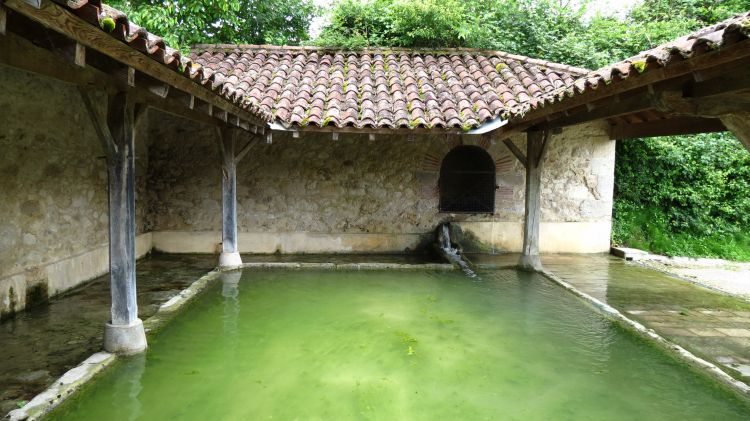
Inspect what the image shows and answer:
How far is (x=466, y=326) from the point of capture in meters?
4.89

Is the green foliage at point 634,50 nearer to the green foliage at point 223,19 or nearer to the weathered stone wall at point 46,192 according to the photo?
the green foliage at point 223,19

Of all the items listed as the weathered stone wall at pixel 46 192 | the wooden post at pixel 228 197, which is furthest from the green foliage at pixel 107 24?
the wooden post at pixel 228 197

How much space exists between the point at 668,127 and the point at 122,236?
7.57 meters

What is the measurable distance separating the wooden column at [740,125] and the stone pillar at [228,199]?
6.02 meters

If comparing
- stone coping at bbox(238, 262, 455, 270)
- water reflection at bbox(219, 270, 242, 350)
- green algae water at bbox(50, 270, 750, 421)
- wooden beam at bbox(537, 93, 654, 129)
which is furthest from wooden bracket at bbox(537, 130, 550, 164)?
water reflection at bbox(219, 270, 242, 350)

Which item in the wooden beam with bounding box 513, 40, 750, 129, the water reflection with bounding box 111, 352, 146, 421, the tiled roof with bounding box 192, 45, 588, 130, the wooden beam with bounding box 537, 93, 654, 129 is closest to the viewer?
the wooden beam with bounding box 513, 40, 750, 129

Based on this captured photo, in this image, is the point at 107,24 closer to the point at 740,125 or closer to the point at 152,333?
the point at 152,333

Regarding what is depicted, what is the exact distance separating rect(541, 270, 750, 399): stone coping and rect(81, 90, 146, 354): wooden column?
4.55m

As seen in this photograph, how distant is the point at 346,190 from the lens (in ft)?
29.0

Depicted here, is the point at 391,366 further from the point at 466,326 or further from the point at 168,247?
the point at 168,247

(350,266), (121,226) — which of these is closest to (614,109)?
(350,266)

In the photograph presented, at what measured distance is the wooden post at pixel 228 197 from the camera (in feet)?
23.5

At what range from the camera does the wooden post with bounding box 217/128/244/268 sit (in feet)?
23.5

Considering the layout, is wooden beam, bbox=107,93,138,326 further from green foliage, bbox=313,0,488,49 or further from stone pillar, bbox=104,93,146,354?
green foliage, bbox=313,0,488,49
